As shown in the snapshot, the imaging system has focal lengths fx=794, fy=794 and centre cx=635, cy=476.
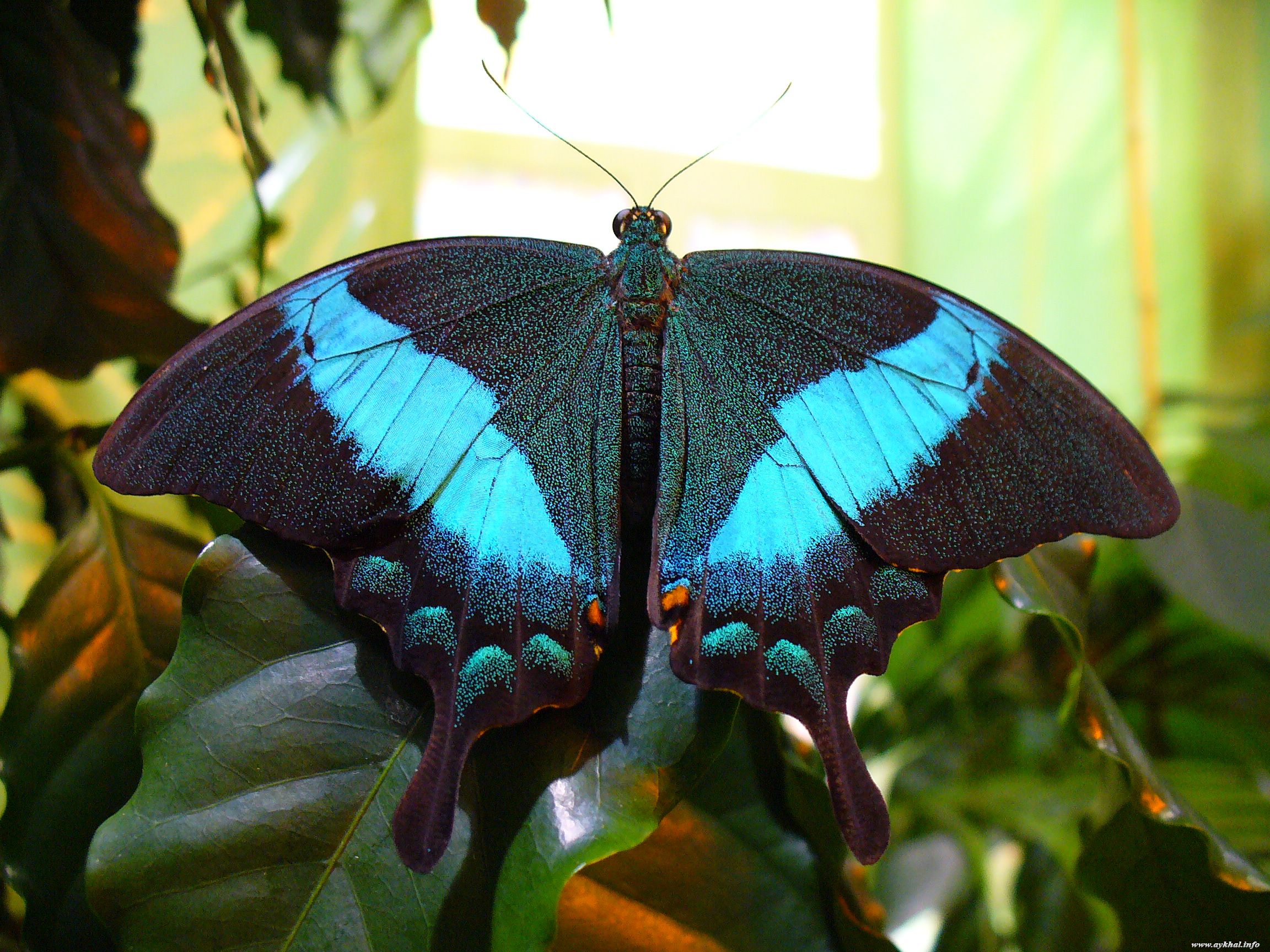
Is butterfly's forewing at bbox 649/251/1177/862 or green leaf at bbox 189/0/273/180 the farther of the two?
green leaf at bbox 189/0/273/180

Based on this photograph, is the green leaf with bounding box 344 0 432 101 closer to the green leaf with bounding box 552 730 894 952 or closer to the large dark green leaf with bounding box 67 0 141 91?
the large dark green leaf with bounding box 67 0 141 91

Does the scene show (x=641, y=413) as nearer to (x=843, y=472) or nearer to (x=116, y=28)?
(x=843, y=472)

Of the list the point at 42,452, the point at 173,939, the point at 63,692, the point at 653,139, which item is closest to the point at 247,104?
the point at 42,452

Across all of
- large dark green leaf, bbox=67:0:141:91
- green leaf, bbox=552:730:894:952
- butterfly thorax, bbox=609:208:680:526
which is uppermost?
large dark green leaf, bbox=67:0:141:91

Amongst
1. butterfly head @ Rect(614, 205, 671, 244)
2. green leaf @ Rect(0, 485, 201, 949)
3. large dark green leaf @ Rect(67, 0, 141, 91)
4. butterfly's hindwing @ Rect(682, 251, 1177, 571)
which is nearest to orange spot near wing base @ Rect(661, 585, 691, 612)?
butterfly's hindwing @ Rect(682, 251, 1177, 571)

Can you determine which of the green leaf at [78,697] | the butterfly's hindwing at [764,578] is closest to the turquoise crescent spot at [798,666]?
the butterfly's hindwing at [764,578]
